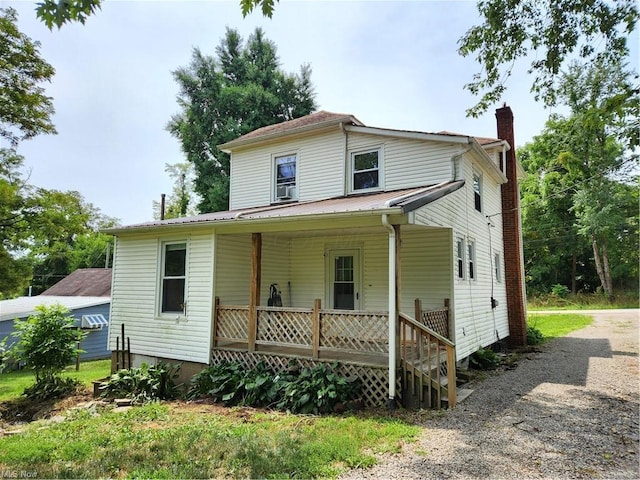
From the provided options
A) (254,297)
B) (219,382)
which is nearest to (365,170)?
(254,297)

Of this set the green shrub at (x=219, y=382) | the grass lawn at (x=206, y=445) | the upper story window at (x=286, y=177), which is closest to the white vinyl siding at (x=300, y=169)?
the upper story window at (x=286, y=177)

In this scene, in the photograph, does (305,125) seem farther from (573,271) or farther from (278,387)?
(573,271)

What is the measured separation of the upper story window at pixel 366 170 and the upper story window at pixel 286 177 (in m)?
1.90

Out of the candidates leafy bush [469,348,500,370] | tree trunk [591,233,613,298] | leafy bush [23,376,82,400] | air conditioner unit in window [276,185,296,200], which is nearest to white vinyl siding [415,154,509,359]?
leafy bush [469,348,500,370]

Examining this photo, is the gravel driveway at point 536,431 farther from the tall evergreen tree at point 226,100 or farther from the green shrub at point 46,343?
the tall evergreen tree at point 226,100

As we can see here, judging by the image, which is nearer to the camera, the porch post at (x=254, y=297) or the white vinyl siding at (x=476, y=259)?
the porch post at (x=254, y=297)

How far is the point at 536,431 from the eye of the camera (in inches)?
206

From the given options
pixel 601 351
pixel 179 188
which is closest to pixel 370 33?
pixel 601 351

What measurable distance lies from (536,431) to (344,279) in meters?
6.32

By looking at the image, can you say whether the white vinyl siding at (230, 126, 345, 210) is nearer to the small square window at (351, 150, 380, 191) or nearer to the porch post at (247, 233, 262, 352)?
the small square window at (351, 150, 380, 191)

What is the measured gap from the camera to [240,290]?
9.80m

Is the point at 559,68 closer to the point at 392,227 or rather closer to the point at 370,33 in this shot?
the point at 370,33

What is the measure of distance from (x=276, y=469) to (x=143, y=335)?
22.1 ft

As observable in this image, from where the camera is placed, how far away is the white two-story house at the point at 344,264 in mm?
6936
